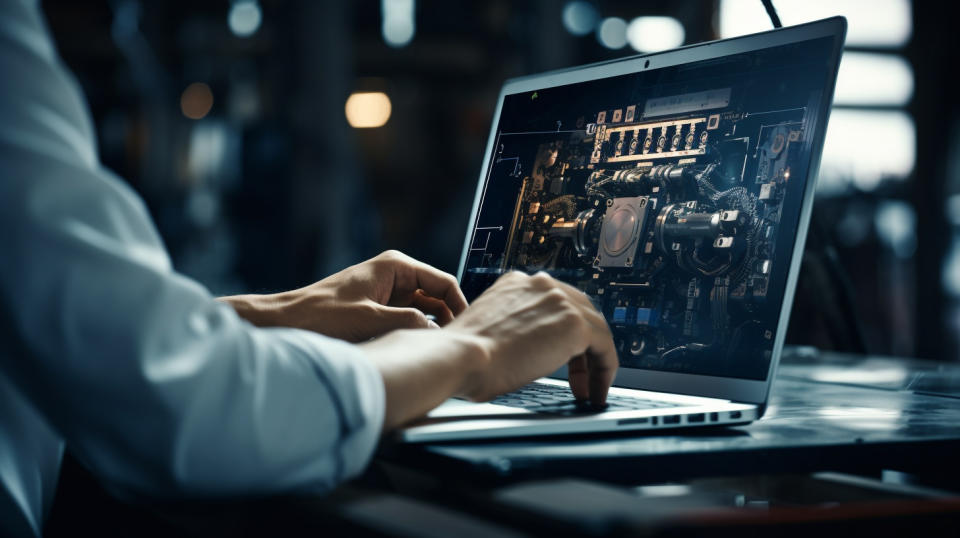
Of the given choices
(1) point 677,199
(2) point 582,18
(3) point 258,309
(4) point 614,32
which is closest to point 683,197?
(1) point 677,199

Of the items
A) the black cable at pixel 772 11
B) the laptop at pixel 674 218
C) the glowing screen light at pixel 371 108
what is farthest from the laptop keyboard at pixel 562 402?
the glowing screen light at pixel 371 108

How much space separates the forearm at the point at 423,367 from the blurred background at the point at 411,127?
497 mm

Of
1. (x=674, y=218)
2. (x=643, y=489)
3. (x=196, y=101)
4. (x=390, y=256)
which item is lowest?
(x=643, y=489)

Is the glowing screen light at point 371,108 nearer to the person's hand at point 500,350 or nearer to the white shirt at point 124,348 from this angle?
the person's hand at point 500,350

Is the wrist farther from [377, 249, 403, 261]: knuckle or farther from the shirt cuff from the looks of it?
the shirt cuff

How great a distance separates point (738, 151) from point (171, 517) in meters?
0.61

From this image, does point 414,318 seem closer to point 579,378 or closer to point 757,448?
point 579,378

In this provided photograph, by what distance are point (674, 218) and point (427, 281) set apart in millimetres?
296

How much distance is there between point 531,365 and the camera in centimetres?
73

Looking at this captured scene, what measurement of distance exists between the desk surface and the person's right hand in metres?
0.06

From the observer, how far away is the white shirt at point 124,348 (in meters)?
0.50

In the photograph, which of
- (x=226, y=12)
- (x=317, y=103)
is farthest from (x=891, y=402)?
(x=226, y=12)

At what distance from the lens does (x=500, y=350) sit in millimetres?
720

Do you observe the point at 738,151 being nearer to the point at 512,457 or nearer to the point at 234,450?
the point at 512,457
